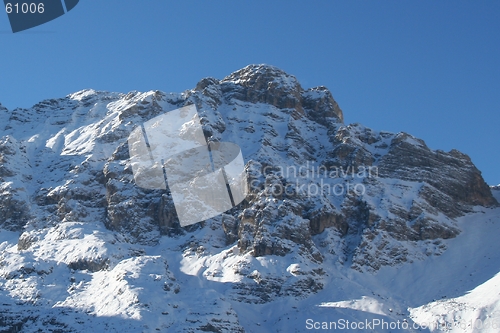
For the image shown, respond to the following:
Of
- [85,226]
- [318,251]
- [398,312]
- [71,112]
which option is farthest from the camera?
[71,112]

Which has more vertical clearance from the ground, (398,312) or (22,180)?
(22,180)

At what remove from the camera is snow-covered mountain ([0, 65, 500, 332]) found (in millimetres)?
90000

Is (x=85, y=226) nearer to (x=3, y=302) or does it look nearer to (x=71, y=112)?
(x=3, y=302)

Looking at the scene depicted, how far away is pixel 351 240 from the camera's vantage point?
114 meters

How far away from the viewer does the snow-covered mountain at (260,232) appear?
90000 millimetres

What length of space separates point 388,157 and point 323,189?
17.5 m

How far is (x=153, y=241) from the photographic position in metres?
118

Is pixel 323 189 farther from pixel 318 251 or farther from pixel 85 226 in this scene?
pixel 85 226

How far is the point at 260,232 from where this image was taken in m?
107

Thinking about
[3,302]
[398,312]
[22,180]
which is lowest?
[398,312]

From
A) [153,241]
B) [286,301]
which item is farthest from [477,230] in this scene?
[153,241]

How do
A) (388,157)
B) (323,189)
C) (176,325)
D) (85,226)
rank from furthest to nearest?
(388,157), (323,189), (85,226), (176,325)

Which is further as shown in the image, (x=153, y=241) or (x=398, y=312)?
(x=153, y=241)

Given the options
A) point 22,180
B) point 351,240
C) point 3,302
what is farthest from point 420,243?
point 22,180
